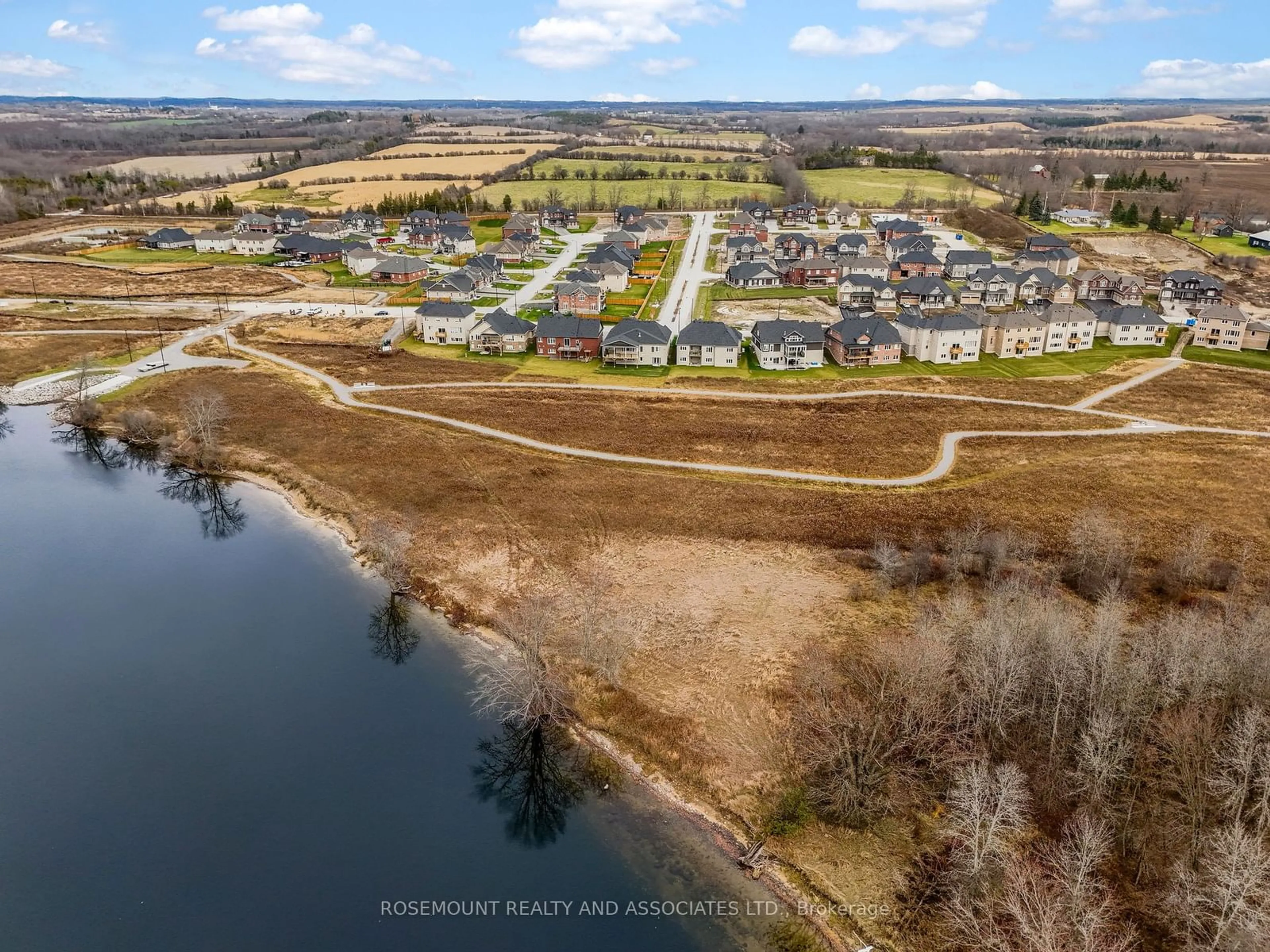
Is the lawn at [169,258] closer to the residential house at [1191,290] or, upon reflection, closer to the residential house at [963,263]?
the residential house at [963,263]

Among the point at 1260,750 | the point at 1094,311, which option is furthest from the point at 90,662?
the point at 1094,311

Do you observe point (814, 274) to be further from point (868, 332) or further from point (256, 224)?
point (256, 224)

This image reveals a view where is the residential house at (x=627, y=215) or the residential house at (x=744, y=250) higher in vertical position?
the residential house at (x=627, y=215)

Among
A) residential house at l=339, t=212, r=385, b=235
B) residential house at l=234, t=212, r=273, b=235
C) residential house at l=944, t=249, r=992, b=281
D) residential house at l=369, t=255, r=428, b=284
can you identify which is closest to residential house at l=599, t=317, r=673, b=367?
residential house at l=369, t=255, r=428, b=284

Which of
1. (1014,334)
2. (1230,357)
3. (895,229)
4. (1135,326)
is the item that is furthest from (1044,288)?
(895,229)

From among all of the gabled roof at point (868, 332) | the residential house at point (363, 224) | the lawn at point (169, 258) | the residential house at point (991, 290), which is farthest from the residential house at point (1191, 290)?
the lawn at point (169, 258)

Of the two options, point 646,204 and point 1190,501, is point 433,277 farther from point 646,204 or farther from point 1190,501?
point 1190,501
